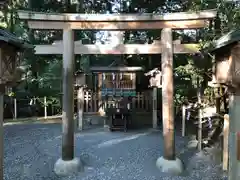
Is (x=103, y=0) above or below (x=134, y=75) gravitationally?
above

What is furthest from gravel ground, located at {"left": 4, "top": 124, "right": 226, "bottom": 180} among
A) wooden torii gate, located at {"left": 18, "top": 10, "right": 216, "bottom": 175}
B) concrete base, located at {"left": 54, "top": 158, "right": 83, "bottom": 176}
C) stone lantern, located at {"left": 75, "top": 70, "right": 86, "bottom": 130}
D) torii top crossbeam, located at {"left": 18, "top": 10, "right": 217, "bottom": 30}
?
torii top crossbeam, located at {"left": 18, "top": 10, "right": 217, "bottom": 30}

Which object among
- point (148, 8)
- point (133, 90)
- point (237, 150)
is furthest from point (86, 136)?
point (237, 150)

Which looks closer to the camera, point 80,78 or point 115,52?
point 115,52

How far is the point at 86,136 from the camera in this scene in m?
11.6

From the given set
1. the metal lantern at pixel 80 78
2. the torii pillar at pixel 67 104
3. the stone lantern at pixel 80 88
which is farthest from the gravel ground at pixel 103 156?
the metal lantern at pixel 80 78

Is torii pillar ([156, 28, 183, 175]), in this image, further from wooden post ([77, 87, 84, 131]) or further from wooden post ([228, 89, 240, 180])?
wooden post ([77, 87, 84, 131])

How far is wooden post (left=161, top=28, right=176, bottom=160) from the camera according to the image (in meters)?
7.18

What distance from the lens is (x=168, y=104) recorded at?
7.18 m

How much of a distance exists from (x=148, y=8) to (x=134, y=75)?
3.52 meters

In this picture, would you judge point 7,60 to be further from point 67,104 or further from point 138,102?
point 138,102

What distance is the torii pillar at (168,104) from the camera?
7.18m

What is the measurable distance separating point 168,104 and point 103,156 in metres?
3.08

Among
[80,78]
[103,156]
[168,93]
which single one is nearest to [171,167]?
[168,93]

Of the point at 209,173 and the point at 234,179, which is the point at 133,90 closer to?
the point at 209,173
